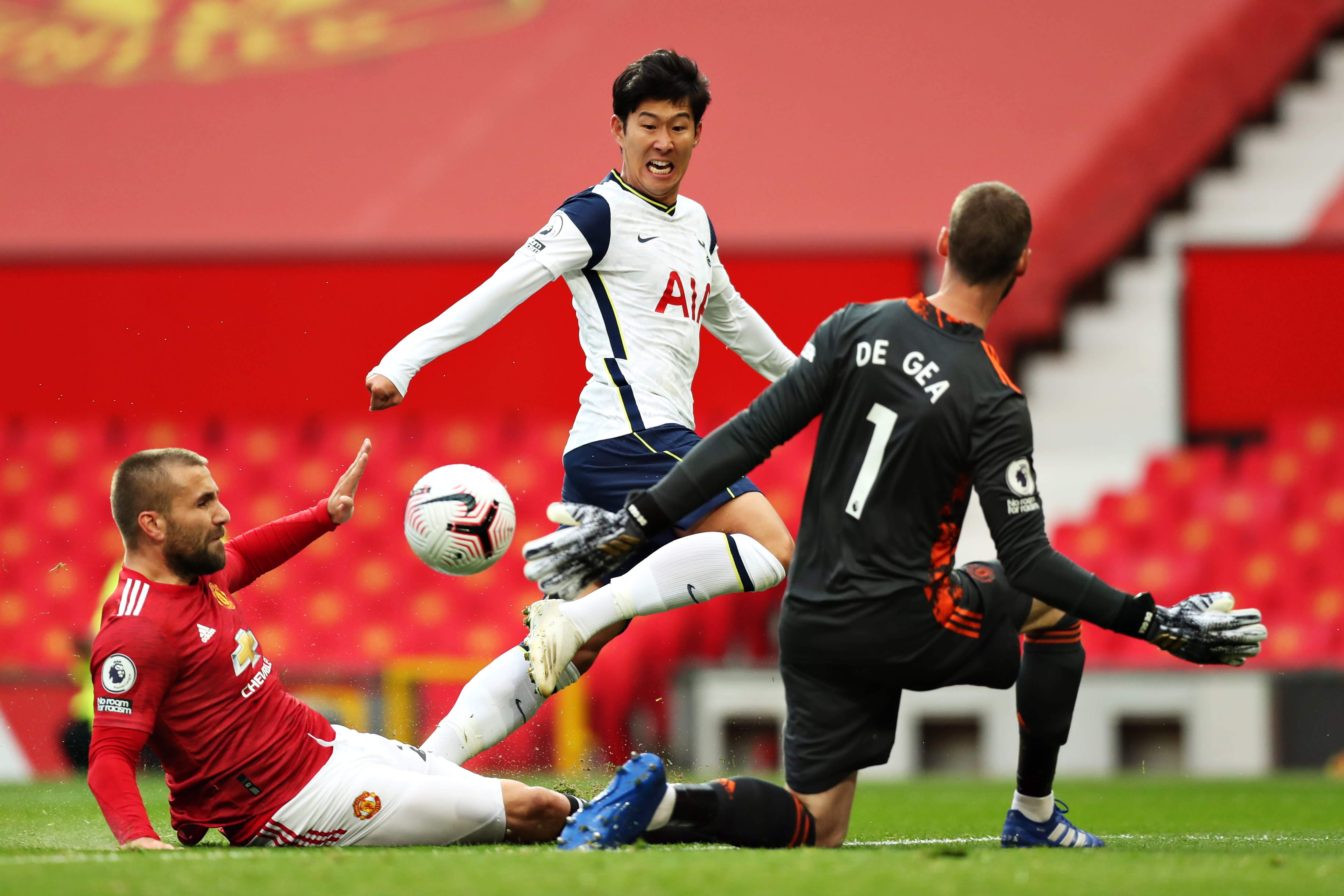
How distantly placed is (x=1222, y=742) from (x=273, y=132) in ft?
24.4

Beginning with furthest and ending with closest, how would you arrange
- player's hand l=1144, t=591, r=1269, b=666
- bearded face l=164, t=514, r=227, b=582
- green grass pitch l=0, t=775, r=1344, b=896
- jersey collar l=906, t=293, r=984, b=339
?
bearded face l=164, t=514, r=227, b=582
jersey collar l=906, t=293, r=984, b=339
player's hand l=1144, t=591, r=1269, b=666
green grass pitch l=0, t=775, r=1344, b=896

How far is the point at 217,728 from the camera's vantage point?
3.27m

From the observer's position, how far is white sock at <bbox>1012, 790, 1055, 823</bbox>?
348 cm

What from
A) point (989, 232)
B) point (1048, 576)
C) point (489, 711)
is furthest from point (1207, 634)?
point (489, 711)

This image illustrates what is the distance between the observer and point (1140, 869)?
281 cm

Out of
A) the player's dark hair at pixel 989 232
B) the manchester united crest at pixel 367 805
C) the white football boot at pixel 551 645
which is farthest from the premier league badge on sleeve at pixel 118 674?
the player's dark hair at pixel 989 232

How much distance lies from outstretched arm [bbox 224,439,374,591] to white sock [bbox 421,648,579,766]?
0.59 meters

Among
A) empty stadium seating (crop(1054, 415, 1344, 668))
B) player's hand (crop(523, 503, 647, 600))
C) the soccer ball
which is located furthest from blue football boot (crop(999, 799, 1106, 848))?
empty stadium seating (crop(1054, 415, 1344, 668))

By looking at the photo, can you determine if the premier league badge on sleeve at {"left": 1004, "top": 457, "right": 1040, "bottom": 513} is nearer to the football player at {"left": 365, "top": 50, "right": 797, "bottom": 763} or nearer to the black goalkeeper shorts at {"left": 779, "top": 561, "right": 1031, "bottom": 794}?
the black goalkeeper shorts at {"left": 779, "top": 561, "right": 1031, "bottom": 794}

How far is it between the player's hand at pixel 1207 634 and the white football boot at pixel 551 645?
4.58 ft

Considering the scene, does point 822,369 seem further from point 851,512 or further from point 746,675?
point 746,675

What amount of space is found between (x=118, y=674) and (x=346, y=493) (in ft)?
2.74

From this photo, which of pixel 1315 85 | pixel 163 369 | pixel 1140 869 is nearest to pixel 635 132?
pixel 1140 869

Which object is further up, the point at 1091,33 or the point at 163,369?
the point at 1091,33
